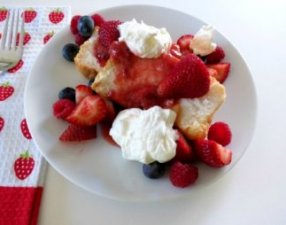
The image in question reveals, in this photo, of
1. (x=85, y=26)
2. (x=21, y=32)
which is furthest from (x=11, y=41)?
(x=85, y=26)

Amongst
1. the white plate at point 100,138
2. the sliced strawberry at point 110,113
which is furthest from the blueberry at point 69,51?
the sliced strawberry at point 110,113

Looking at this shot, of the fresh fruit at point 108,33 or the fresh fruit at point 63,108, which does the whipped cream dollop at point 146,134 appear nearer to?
the fresh fruit at point 63,108

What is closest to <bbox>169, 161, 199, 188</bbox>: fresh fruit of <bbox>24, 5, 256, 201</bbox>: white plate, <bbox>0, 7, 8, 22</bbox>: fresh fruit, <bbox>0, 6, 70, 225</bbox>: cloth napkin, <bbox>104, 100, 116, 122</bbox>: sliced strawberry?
<bbox>24, 5, 256, 201</bbox>: white plate

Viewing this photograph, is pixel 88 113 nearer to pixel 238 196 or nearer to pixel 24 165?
pixel 24 165

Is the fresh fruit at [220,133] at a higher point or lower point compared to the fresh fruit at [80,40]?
lower

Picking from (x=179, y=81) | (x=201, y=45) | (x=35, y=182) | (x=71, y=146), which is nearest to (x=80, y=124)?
(x=71, y=146)


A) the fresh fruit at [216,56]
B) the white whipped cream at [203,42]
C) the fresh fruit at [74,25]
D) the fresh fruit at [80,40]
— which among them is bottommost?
the fresh fruit at [80,40]
